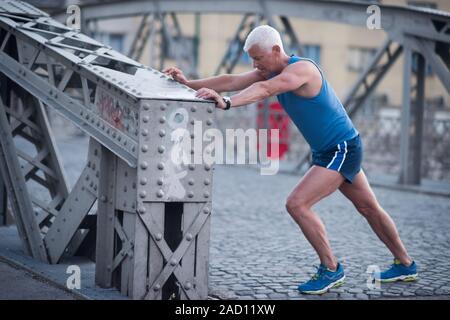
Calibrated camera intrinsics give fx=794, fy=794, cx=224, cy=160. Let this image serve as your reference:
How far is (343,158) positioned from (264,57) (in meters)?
0.90

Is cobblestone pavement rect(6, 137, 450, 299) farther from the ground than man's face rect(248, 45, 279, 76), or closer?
closer

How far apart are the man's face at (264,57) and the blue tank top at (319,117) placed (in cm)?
13

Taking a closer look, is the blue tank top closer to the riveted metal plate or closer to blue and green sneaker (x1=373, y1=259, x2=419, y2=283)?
the riveted metal plate

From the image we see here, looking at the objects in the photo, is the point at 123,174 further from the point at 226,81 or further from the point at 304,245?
the point at 304,245

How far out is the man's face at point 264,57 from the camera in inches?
213

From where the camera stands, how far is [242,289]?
225 inches

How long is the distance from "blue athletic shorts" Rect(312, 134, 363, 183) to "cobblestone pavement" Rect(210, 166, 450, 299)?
0.88 meters

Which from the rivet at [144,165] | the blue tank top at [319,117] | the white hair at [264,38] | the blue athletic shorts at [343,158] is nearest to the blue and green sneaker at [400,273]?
the blue athletic shorts at [343,158]

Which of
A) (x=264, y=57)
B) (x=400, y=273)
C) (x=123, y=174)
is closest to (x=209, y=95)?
(x=264, y=57)

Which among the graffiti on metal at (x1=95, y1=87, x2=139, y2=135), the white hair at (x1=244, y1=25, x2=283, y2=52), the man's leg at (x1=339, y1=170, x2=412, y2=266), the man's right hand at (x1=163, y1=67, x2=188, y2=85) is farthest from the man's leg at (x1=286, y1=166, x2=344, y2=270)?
the graffiti on metal at (x1=95, y1=87, x2=139, y2=135)

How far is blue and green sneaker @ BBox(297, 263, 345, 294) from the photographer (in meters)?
5.59

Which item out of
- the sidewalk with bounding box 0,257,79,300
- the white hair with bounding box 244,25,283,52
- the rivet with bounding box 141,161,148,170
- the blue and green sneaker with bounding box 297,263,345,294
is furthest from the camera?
the blue and green sneaker with bounding box 297,263,345,294
